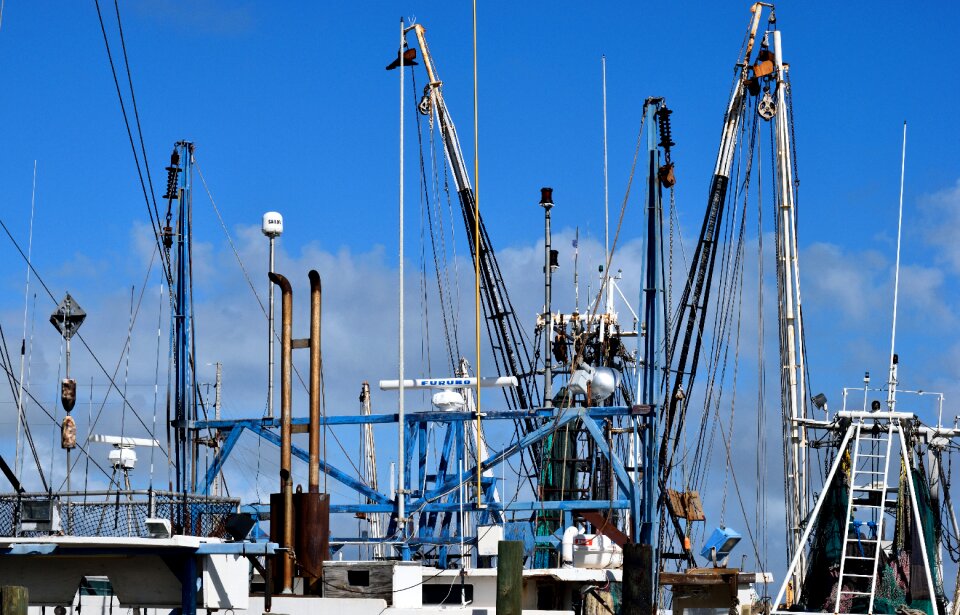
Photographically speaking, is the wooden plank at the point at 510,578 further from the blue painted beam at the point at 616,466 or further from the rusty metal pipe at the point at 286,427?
the blue painted beam at the point at 616,466

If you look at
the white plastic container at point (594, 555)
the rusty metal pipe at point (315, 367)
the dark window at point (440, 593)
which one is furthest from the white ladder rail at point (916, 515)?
the rusty metal pipe at point (315, 367)

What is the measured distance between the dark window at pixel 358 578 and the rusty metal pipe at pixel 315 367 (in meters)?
2.04

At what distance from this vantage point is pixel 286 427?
32.2 meters

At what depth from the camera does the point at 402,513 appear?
36.9 metres

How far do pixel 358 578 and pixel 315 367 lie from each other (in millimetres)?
4175

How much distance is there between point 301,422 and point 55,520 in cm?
1303

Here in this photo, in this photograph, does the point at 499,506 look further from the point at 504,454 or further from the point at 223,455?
the point at 223,455

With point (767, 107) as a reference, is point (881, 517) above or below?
below

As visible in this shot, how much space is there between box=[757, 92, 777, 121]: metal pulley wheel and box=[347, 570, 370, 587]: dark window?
68.5ft

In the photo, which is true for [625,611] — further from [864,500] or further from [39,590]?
[39,590]

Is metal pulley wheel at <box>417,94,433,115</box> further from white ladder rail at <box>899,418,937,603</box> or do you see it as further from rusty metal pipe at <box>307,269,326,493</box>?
white ladder rail at <box>899,418,937,603</box>

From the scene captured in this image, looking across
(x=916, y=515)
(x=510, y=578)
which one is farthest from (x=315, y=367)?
(x=916, y=515)

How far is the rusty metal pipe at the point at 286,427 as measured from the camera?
1218 inches

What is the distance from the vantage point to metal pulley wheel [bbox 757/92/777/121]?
4688 centimetres
